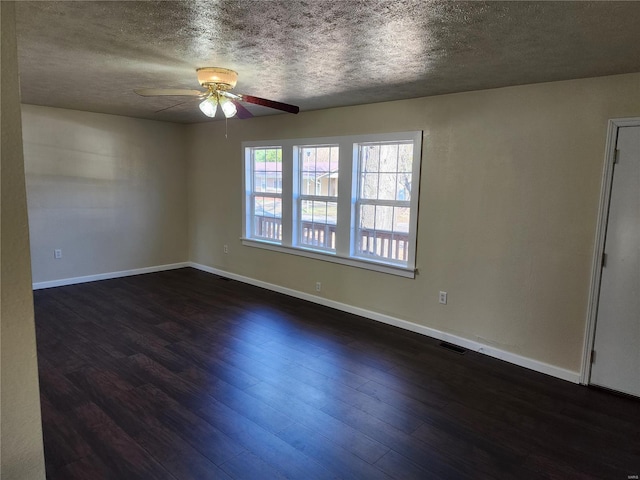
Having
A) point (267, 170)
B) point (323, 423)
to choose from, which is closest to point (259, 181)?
point (267, 170)

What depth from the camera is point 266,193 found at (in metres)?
5.58

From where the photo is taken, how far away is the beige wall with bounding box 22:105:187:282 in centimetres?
515

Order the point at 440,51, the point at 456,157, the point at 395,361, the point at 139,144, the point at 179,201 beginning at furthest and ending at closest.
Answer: the point at 179,201, the point at 139,144, the point at 456,157, the point at 395,361, the point at 440,51

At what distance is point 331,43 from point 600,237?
243 centimetres

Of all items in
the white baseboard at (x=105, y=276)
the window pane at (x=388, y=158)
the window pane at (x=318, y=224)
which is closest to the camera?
the window pane at (x=388, y=158)

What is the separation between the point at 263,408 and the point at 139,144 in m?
4.82

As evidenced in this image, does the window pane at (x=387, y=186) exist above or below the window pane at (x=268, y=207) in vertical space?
above

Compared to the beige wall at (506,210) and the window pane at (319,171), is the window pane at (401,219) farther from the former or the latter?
the window pane at (319,171)

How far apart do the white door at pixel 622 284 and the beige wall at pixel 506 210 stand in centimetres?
12

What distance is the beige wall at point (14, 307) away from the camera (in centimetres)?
113

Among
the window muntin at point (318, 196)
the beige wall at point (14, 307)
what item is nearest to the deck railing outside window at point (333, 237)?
the window muntin at point (318, 196)

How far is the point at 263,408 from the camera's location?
269 centimetres

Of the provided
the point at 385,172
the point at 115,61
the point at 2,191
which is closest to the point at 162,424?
the point at 2,191

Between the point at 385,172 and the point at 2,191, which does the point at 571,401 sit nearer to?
the point at 385,172
